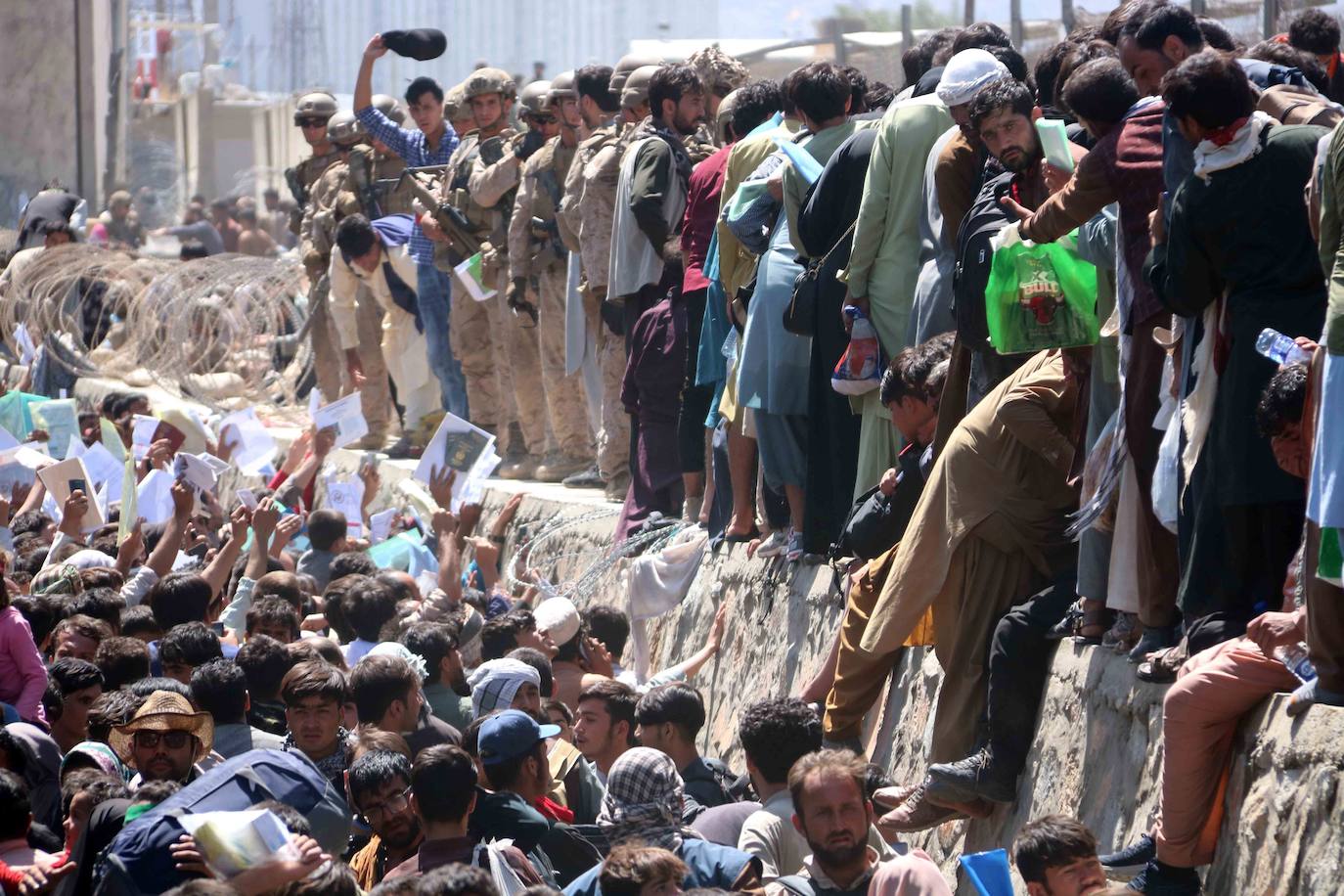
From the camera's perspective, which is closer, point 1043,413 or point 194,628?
point 1043,413

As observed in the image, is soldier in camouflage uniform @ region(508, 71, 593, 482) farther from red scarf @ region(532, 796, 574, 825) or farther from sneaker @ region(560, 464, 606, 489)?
red scarf @ region(532, 796, 574, 825)

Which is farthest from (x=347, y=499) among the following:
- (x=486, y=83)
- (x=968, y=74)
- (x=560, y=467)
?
(x=968, y=74)

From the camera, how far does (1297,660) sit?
502 centimetres

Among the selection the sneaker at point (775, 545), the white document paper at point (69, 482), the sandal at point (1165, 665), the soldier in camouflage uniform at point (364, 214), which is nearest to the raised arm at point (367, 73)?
the soldier in camouflage uniform at point (364, 214)

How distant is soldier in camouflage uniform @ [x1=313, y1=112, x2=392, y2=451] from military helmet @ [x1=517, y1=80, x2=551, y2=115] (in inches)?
114

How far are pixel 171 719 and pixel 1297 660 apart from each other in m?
3.13

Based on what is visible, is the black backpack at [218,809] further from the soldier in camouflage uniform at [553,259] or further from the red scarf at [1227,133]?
the soldier in camouflage uniform at [553,259]

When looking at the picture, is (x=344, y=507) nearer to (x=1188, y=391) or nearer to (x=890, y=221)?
(x=890, y=221)

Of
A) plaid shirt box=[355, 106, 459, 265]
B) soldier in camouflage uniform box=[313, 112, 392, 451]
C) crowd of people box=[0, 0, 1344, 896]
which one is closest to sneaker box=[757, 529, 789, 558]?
crowd of people box=[0, 0, 1344, 896]

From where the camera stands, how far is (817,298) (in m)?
8.41

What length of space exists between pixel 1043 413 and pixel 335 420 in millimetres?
6454

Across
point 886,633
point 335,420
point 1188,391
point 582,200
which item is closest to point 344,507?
point 335,420

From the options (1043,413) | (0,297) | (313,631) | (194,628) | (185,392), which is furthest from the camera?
(0,297)

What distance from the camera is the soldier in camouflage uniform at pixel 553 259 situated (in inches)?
495
